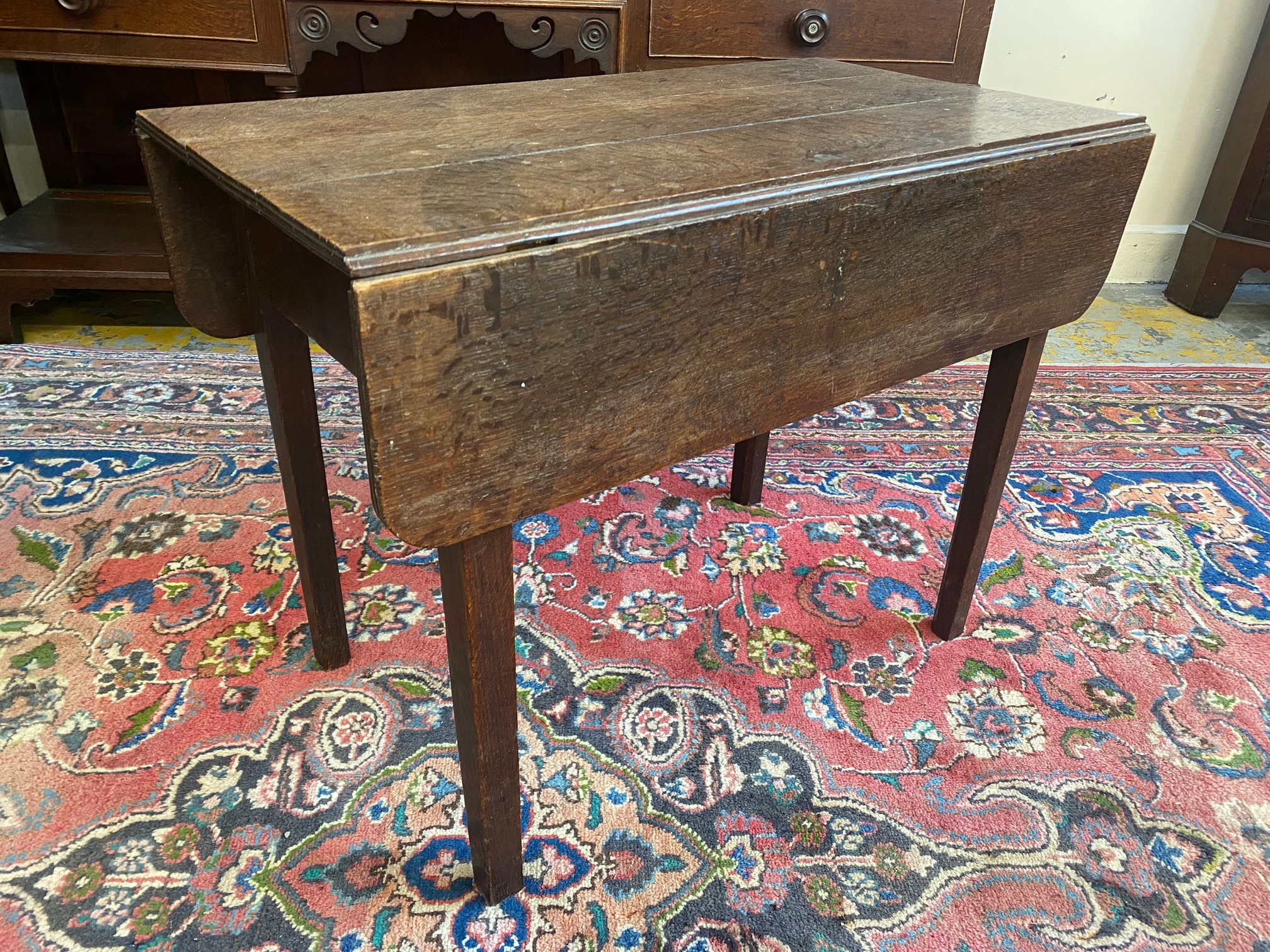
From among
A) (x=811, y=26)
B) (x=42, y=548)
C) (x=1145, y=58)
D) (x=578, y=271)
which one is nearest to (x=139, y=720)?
(x=42, y=548)

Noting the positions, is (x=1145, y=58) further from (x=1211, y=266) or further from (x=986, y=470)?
(x=986, y=470)

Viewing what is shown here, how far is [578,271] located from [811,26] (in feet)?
5.17

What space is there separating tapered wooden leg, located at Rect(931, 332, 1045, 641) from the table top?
284mm

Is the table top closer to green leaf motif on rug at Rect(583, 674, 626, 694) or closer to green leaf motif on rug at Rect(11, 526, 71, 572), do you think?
green leaf motif on rug at Rect(583, 674, 626, 694)

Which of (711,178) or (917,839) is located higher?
(711,178)

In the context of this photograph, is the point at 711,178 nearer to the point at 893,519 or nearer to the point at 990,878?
the point at 990,878

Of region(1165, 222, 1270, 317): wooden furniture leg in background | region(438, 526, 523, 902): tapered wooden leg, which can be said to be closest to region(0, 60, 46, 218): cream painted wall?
region(438, 526, 523, 902): tapered wooden leg

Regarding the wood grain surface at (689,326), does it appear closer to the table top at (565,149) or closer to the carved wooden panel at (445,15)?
the table top at (565,149)

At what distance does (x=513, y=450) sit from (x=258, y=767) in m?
0.65

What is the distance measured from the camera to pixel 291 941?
956mm

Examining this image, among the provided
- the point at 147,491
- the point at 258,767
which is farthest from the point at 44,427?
the point at 258,767

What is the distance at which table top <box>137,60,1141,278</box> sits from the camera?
724 mm

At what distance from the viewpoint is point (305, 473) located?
1.16 meters

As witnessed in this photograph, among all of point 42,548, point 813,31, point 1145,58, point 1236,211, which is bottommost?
point 42,548
